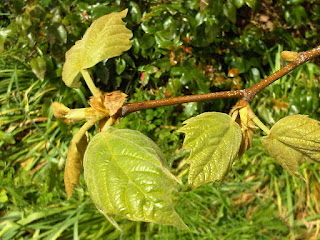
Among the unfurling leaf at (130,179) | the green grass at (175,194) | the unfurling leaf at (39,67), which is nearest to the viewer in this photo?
the unfurling leaf at (130,179)

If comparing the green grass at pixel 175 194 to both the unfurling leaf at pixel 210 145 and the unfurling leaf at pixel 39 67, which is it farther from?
the unfurling leaf at pixel 210 145

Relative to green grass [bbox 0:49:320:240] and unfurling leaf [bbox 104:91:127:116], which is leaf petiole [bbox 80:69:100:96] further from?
green grass [bbox 0:49:320:240]

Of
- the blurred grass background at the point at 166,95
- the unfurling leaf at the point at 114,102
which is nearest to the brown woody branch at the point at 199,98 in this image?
the unfurling leaf at the point at 114,102

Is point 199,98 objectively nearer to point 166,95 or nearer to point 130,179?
point 130,179

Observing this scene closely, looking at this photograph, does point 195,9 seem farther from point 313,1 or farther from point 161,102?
point 161,102

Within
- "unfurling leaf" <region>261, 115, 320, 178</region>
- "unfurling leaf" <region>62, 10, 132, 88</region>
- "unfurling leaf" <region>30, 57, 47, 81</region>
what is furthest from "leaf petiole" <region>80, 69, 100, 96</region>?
"unfurling leaf" <region>30, 57, 47, 81</region>

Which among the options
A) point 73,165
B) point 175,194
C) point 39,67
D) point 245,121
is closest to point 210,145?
point 245,121
